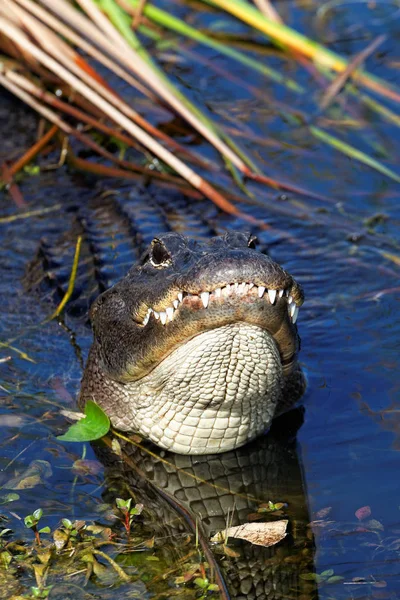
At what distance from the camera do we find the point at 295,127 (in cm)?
751

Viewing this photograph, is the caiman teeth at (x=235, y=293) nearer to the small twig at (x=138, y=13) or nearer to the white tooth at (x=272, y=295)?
the white tooth at (x=272, y=295)

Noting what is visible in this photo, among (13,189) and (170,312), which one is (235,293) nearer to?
(170,312)

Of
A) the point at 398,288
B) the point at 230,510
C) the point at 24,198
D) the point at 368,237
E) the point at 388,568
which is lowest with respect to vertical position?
the point at 388,568

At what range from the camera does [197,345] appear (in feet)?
11.6

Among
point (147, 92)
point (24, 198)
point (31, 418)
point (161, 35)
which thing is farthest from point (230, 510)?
point (161, 35)

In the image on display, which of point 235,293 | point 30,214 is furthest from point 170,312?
point 30,214

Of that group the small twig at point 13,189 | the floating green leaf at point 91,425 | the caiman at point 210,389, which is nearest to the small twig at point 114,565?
the caiman at point 210,389

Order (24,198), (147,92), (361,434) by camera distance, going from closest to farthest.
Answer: (361,434), (24,198), (147,92)

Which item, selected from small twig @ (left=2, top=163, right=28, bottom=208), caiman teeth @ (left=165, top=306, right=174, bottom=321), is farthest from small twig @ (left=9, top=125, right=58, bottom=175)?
caiman teeth @ (left=165, top=306, right=174, bottom=321)

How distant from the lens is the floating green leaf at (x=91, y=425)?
403cm

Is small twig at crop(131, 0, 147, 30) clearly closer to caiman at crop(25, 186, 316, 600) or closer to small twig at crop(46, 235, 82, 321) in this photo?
small twig at crop(46, 235, 82, 321)

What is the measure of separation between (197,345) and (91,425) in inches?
32.7

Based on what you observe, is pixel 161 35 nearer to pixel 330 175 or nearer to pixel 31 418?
pixel 330 175

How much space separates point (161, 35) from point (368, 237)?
11.2ft
